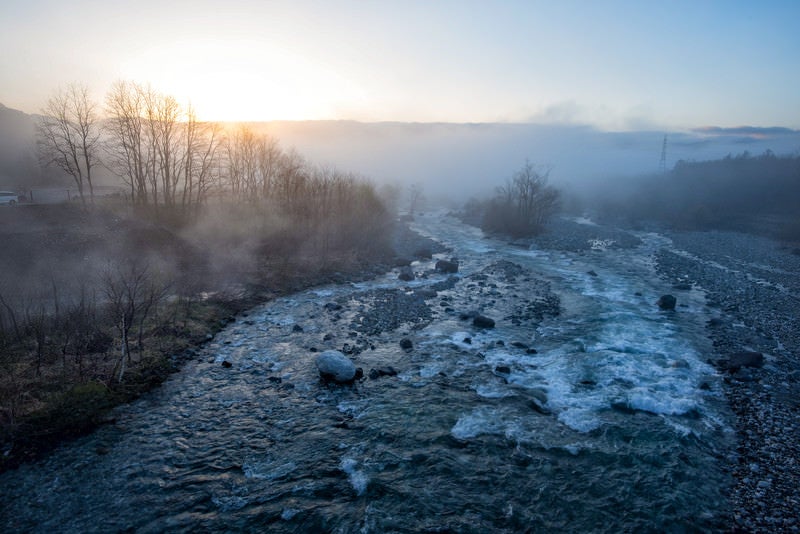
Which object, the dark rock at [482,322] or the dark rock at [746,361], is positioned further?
the dark rock at [482,322]

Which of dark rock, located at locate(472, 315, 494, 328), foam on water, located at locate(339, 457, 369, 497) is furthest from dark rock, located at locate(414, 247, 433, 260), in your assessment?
foam on water, located at locate(339, 457, 369, 497)

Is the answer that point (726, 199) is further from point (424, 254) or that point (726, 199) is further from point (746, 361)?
point (746, 361)

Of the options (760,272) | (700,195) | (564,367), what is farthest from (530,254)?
(700,195)

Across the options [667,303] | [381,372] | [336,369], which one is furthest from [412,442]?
[667,303]

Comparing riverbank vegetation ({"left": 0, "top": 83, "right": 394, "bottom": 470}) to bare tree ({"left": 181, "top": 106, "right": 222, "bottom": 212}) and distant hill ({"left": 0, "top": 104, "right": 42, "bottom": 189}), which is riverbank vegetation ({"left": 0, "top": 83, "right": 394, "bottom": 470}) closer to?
bare tree ({"left": 181, "top": 106, "right": 222, "bottom": 212})

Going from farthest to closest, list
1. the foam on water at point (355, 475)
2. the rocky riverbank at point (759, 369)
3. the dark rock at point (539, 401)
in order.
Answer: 1. the dark rock at point (539, 401)
2. the foam on water at point (355, 475)
3. the rocky riverbank at point (759, 369)

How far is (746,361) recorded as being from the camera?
14008 mm

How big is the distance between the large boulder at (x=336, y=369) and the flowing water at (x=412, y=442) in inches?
21.4

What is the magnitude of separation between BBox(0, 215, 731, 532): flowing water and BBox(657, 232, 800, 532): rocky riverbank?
1.82 ft

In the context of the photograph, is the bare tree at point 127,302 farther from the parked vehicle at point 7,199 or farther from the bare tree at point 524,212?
the bare tree at point 524,212

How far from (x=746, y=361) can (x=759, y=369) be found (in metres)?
0.42

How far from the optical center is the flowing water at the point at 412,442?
7.95 metres

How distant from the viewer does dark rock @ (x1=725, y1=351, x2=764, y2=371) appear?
45.8 ft

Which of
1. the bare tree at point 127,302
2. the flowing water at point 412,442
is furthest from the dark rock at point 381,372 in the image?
the bare tree at point 127,302
